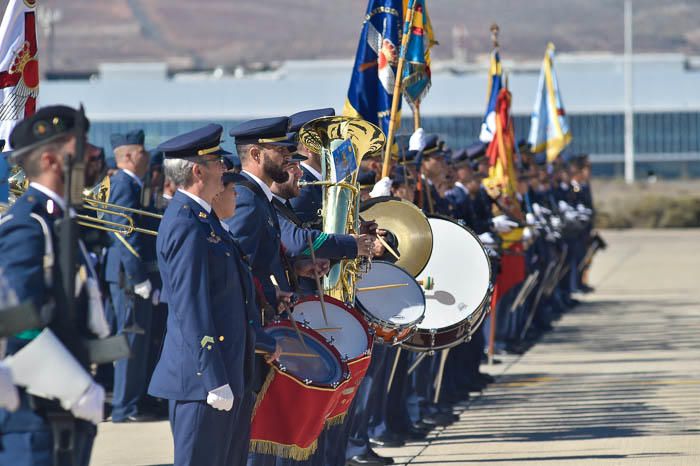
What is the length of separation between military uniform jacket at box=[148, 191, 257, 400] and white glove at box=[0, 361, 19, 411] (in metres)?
1.33

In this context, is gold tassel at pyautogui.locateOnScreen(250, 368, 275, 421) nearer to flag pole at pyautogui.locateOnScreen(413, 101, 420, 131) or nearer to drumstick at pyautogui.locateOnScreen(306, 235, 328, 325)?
drumstick at pyautogui.locateOnScreen(306, 235, 328, 325)

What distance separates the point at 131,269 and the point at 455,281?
227 cm

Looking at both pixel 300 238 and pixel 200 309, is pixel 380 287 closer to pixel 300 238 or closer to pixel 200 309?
pixel 300 238

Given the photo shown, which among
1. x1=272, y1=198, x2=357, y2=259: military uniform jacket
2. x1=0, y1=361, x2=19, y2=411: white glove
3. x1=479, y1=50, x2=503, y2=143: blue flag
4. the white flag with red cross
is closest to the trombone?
the white flag with red cross

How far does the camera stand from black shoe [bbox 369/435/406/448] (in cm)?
897

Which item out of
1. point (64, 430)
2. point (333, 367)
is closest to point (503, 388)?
point (333, 367)

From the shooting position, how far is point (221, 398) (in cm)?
543

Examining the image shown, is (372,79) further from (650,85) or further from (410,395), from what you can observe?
(650,85)

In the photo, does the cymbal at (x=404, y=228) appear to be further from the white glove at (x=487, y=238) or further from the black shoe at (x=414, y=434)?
the white glove at (x=487, y=238)

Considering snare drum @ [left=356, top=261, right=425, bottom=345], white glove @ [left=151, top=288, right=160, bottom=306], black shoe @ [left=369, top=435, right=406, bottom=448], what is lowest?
black shoe @ [left=369, top=435, right=406, bottom=448]

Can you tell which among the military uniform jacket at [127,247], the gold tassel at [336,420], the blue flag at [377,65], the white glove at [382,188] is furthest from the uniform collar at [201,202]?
the blue flag at [377,65]

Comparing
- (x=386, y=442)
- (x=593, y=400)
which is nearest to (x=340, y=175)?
(x=386, y=442)

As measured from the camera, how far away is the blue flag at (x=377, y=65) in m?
10.4

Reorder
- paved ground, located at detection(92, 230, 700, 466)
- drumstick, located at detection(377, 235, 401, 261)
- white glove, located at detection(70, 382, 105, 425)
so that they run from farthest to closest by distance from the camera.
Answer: paved ground, located at detection(92, 230, 700, 466)
drumstick, located at detection(377, 235, 401, 261)
white glove, located at detection(70, 382, 105, 425)
